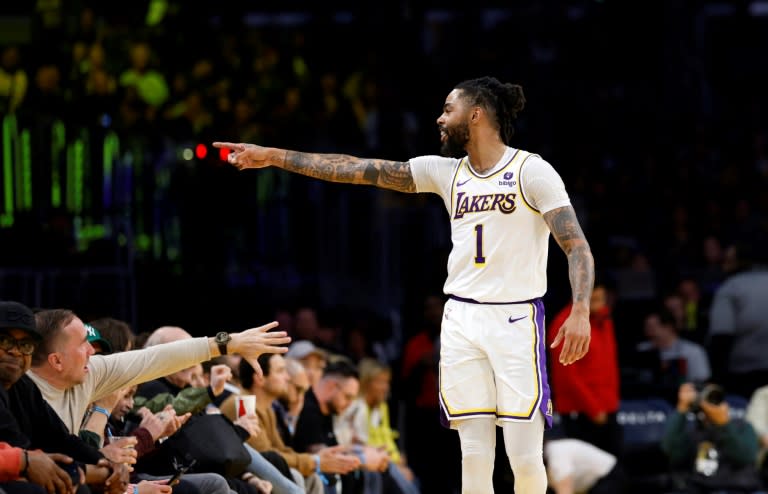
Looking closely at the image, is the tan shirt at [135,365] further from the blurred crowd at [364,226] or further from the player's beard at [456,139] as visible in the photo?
the player's beard at [456,139]

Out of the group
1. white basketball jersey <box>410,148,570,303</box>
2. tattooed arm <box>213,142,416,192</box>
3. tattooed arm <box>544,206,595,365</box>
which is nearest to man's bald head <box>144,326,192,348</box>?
tattooed arm <box>213,142,416,192</box>

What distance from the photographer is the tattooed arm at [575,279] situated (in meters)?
5.71

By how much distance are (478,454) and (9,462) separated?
1.96 m

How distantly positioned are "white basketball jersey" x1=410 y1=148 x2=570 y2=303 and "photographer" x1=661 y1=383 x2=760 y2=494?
4.63 meters

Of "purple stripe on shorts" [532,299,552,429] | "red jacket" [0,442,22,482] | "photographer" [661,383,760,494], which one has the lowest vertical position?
"photographer" [661,383,760,494]

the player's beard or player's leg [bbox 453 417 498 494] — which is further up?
the player's beard

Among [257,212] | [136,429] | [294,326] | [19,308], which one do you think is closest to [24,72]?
[257,212]

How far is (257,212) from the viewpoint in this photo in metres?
12.1

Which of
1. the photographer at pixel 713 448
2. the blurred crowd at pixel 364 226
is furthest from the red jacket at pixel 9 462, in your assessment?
the photographer at pixel 713 448

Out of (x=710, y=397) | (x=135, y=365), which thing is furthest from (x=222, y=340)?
(x=710, y=397)

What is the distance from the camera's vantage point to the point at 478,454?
600 cm

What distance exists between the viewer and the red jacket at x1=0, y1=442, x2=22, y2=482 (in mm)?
5105

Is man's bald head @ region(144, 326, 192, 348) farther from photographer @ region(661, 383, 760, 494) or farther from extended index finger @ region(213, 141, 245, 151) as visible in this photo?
photographer @ region(661, 383, 760, 494)

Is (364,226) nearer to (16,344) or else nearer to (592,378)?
(592,378)
